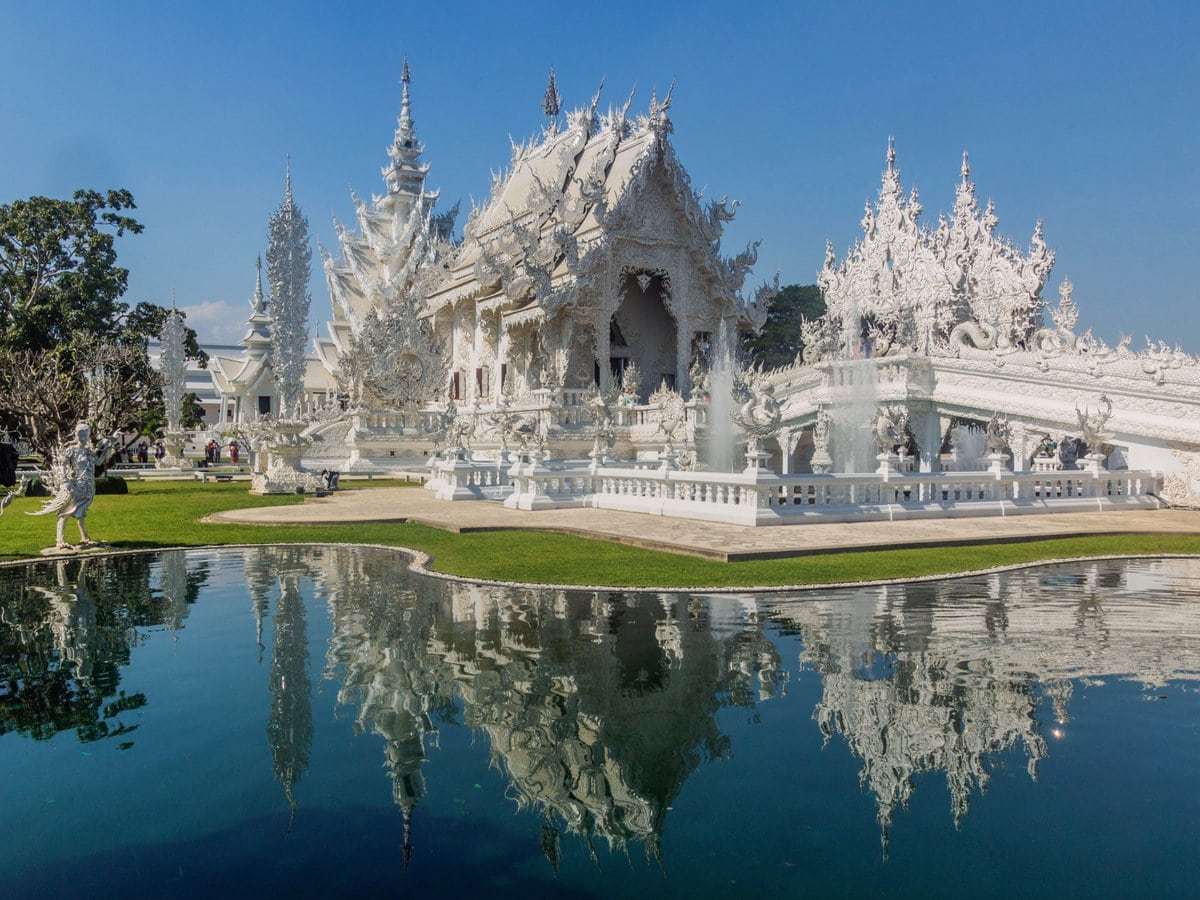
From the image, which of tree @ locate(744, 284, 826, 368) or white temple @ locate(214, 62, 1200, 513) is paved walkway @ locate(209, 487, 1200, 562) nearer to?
white temple @ locate(214, 62, 1200, 513)

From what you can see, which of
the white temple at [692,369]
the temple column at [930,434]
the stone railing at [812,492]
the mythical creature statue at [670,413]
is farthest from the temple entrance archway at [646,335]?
the stone railing at [812,492]

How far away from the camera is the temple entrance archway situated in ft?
100

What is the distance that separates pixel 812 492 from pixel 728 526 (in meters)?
3.06

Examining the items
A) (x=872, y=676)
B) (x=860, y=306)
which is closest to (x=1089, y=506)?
Answer: (x=872, y=676)

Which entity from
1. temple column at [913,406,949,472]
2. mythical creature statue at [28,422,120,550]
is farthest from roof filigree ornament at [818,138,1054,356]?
mythical creature statue at [28,422,120,550]

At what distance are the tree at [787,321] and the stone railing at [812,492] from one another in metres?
28.8

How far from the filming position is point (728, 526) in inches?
504

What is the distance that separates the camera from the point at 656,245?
28562 mm

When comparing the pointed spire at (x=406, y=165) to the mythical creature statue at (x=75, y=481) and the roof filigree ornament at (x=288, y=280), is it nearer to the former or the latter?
the roof filigree ornament at (x=288, y=280)

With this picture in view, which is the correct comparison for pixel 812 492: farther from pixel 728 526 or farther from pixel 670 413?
pixel 670 413

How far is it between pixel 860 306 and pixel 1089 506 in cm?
2505

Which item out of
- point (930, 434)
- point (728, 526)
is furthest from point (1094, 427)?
point (728, 526)

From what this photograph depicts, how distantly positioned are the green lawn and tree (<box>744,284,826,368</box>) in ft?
111

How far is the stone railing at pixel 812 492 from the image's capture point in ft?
43.2
